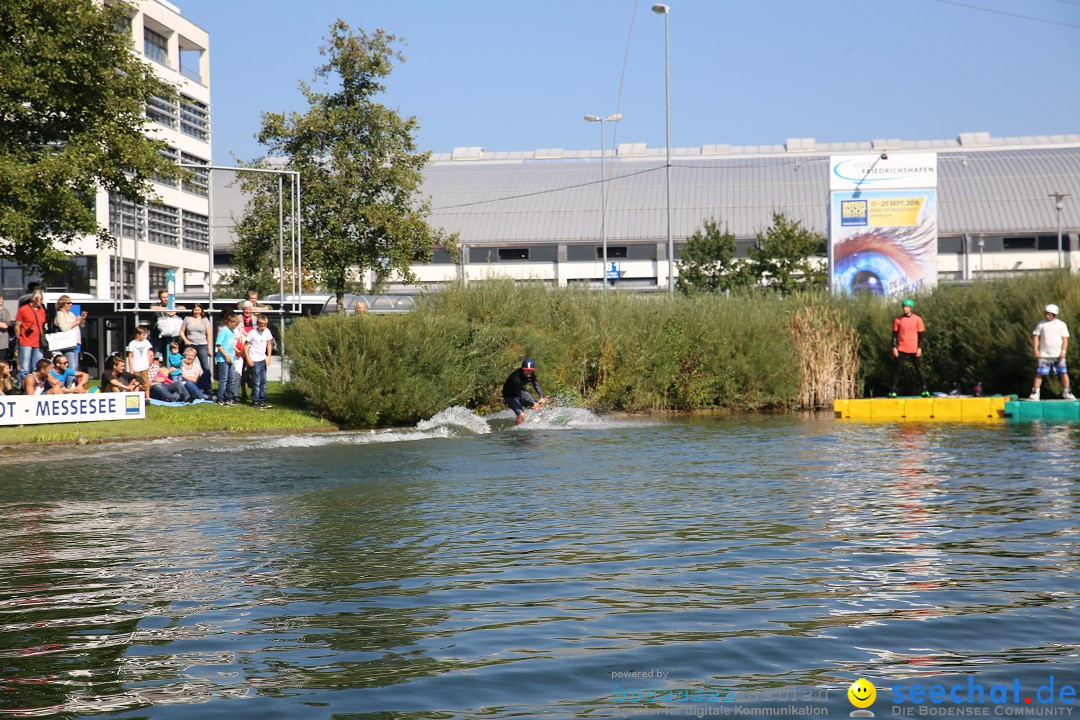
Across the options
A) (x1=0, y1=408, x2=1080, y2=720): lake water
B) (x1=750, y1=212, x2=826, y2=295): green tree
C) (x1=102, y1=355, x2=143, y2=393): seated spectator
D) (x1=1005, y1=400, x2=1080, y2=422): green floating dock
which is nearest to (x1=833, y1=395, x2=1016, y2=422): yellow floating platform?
(x1=1005, y1=400, x2=1080, y2=422): green floating dock

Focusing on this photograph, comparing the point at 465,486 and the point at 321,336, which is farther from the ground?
the point at 321,336

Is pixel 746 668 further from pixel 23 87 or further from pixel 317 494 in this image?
pixel 23 87

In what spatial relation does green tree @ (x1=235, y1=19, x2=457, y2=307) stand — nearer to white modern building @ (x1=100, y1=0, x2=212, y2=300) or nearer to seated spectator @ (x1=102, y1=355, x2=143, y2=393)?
seated spectator @ (x1=102, y1=355, x2=143, y2=393)

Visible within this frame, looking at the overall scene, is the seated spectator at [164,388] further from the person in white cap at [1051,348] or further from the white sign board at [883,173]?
the white sign board at [883,173]

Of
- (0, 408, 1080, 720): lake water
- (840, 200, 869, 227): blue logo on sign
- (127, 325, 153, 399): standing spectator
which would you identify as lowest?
(0, 408, 1080, 720): lake water

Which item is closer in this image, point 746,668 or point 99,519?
point 746,668

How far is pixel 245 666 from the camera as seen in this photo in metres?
6.52

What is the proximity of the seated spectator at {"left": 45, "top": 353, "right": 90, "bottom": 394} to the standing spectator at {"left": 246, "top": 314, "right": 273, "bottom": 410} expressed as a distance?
10.7 feet

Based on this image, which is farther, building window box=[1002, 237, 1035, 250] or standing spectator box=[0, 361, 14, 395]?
building window box=[1002, 237, 1035, 250]

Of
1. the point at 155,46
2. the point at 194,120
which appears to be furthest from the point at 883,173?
the point at 155,46

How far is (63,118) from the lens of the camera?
81.1 feet

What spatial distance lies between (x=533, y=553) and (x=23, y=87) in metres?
17.7

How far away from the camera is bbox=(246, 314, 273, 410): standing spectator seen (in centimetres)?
2450

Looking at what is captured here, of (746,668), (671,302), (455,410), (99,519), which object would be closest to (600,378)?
(671,302)
